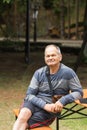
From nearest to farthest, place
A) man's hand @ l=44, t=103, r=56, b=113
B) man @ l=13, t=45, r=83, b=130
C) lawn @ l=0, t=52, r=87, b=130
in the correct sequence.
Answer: man's hand @ l=44, t=103, r=56, b=113, man @ l=13, t=45, r=83, b=130, lawn @ l=0, t=52, r=87, b=130

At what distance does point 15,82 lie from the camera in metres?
10.6

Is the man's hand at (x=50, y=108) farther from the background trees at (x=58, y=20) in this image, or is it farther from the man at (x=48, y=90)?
the background trees at (x=58, y=20)

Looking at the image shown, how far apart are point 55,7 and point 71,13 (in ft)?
5.14

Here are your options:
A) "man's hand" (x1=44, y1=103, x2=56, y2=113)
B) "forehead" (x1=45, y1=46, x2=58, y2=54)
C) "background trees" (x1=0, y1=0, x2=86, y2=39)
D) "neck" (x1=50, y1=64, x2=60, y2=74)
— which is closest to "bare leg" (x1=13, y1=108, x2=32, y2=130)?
"man's hand" (x1=44, y1=103, x2=56, y2=113)

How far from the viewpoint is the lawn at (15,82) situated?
23.3 ft

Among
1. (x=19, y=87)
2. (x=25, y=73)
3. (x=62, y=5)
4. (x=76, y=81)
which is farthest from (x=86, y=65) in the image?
(x=62, y=5)

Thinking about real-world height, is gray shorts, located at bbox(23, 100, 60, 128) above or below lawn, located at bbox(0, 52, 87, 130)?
above

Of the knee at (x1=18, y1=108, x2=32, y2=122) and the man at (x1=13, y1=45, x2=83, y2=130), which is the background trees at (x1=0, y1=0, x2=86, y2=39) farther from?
the knee at (x1=18, y1=108, x2=32, y2=122)

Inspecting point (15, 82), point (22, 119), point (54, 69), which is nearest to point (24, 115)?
point (22, 119)

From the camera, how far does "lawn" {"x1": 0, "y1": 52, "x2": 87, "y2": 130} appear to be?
7094mm

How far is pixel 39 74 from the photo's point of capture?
492 cm

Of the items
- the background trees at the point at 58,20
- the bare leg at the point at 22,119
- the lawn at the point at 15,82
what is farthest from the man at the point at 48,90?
the background trees at the point at 58,20

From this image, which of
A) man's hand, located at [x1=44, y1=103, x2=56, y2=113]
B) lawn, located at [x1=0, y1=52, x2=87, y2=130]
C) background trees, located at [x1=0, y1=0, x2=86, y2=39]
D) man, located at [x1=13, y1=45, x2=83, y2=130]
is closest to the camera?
man's hand, located at [x1=44, y1=103, x2=56, y2=113]

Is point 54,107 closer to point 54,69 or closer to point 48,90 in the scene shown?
point 48,90
